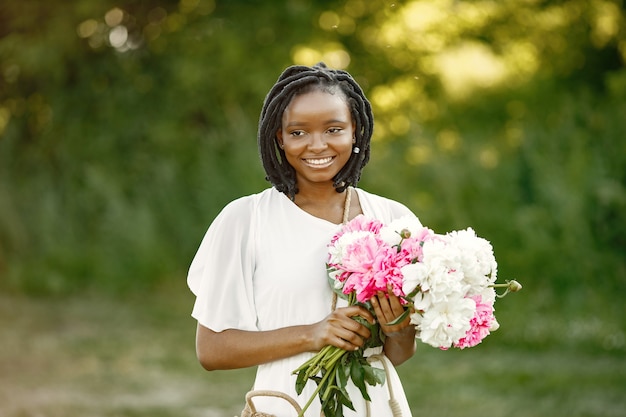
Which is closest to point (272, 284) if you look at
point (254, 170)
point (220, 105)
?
point (254, 170)

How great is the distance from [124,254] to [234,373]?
389cm

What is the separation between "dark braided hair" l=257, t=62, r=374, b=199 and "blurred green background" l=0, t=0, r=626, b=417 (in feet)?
14.1

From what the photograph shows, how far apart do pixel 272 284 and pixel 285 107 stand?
0.52 meters

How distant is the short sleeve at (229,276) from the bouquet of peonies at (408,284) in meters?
0.25

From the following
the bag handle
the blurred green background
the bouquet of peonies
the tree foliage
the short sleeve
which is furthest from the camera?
the tree foliage

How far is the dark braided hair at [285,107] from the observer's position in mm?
2984

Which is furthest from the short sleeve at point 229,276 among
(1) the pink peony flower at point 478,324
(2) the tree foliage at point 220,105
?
(2) the tree foliage at point 220,105

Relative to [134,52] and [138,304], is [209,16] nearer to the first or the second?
[134,52]

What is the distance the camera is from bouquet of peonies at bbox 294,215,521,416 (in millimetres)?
2666

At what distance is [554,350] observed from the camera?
8.38m

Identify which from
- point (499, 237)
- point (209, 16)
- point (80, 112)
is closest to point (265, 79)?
point (209, 16)

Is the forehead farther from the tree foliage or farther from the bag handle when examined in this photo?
the tree foliage

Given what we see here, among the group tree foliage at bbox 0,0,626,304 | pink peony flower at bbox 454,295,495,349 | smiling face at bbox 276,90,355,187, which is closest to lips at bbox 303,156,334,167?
smiling face at bbox 276,90,355,187

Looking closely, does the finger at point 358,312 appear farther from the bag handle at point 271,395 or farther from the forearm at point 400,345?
the bag handle at point 271,395
